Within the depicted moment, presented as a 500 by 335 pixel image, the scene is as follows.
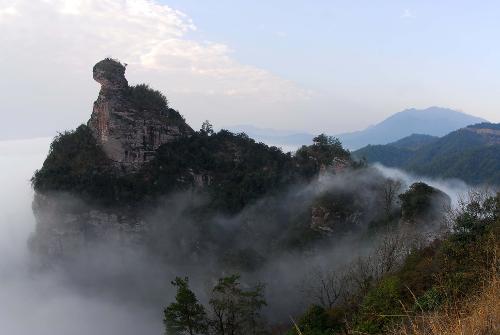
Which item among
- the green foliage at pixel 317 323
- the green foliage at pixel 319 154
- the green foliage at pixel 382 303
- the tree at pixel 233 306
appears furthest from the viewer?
the green foliage at pixel 319 154

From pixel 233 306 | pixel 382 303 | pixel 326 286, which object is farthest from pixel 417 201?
pixel 382 303

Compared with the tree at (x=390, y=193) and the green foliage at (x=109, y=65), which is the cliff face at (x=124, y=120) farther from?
the tree at (x=390, y=193)

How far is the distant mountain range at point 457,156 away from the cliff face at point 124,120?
36290mm

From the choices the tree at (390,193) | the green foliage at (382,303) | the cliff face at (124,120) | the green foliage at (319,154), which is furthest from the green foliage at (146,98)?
the green foliage at (382,303)

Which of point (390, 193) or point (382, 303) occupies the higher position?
point (390, 193)

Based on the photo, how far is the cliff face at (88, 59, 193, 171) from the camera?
4784cm

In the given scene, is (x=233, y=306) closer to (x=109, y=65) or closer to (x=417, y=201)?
(x=417, y=201)

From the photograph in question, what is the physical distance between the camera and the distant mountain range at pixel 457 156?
108m

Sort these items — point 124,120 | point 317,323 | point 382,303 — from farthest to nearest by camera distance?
1. point 124,120
2. point 317,323
3. point 382,303

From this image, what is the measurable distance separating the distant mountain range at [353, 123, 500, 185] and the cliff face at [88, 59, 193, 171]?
36290 mm

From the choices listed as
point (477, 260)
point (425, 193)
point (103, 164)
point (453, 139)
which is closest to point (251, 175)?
point (103, 164)

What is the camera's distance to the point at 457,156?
12200 centimetres

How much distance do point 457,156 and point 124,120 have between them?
334ft

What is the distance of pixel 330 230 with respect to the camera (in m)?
40.1
